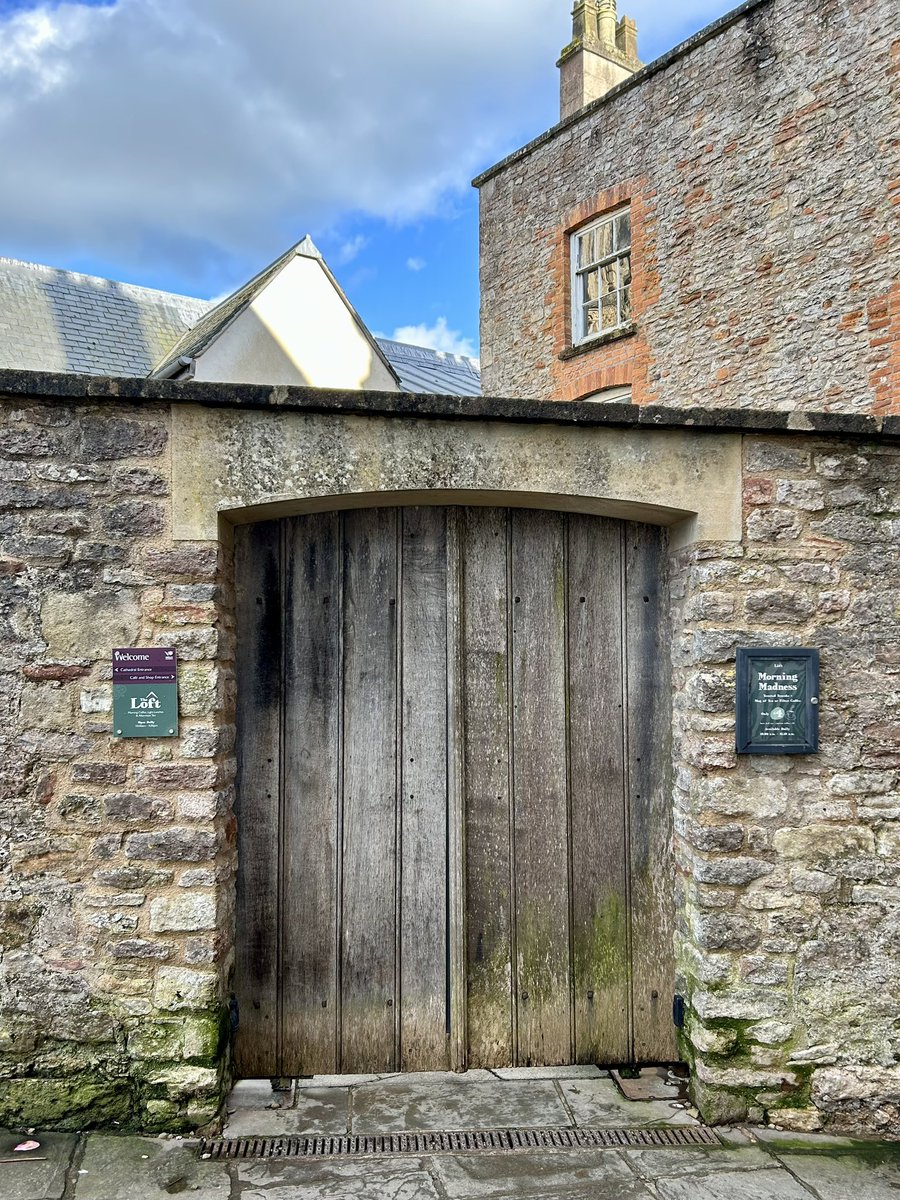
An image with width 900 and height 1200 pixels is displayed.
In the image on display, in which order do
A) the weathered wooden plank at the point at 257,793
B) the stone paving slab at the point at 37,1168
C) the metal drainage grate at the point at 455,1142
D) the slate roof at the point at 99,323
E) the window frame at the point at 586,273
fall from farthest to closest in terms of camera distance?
1. the slate roof at the point at 99,323
2. the window frame at the point at 586,273
3. the weathered wooden plank at the point at 257,793
4. the metal drainage grate at the point at 455,1142
5. the stone paving slab at the point at 37,1168

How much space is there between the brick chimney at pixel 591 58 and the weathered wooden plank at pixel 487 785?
11148 mm

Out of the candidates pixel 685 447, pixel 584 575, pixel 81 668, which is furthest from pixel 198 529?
pixel 685 447

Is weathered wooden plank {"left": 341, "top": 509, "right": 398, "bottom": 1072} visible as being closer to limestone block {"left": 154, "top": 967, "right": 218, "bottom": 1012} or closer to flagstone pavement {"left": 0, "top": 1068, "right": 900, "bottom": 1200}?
flagstone pavement {"left": 0, "top": 1068, "right": 900, "bottom": 1200}

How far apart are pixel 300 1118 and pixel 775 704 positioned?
2.10m

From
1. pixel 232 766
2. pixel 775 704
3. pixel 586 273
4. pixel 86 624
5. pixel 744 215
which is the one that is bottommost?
pixel 232 766

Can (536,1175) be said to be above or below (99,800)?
below

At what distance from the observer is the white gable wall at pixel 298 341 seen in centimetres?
1167

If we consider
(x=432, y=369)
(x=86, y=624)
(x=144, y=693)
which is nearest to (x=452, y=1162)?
(x=144, y=693)

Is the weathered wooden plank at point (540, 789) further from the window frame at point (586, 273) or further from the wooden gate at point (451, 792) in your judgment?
the window frame at point (586, 273)

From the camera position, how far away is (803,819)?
3037mm

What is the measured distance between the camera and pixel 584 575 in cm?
336

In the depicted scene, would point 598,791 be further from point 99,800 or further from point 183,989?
point 99,800

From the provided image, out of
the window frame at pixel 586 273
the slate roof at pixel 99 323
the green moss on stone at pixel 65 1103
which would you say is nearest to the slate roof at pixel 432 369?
the slate roof at pixel 99 323

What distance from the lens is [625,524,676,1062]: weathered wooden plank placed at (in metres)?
3.31
